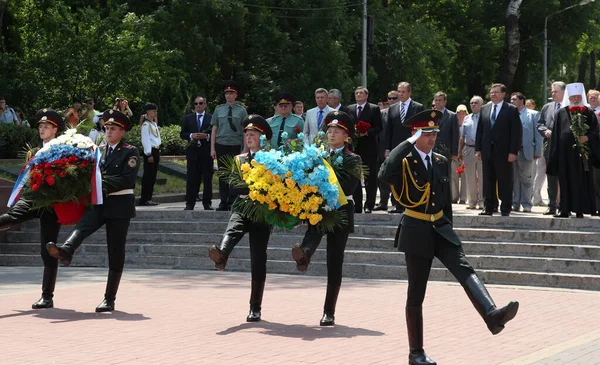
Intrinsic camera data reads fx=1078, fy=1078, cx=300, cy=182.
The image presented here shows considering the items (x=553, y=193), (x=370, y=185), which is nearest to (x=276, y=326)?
(x=370, y=185)

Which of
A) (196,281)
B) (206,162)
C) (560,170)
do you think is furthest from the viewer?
(206,162)

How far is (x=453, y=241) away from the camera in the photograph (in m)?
8.50

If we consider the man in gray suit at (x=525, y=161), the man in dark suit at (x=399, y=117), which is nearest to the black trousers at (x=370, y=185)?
the man in dark suit at (x=399, y=117)

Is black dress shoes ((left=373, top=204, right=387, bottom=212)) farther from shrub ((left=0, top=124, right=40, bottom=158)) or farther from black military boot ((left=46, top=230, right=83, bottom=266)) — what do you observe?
shrub ((left=0, top=124, right=40, bottom=158))

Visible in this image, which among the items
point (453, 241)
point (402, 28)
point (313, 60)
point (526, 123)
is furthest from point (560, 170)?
point (402, 28)

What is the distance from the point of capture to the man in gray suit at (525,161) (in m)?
17.6

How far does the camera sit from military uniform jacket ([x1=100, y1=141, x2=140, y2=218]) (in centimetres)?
1142

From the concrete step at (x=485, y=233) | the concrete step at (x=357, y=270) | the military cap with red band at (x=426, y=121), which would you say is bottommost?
the concrete step at (x=357, y=270)

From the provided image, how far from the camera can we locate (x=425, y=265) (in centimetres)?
860

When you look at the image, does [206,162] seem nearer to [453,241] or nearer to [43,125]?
[43,125]

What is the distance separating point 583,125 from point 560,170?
717 mm

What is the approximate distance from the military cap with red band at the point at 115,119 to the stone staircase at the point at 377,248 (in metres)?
4.44

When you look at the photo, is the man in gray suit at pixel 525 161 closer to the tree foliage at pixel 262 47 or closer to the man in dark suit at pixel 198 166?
the man in dark suit at pixel 198 166

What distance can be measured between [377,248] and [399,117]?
2.47 m
